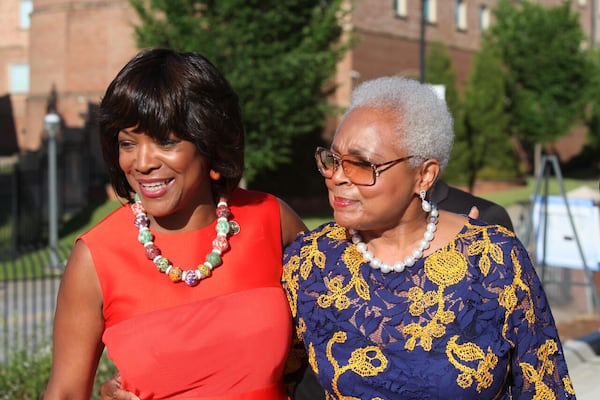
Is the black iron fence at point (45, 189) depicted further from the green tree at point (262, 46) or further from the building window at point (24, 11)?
the building window at point (24, 11)

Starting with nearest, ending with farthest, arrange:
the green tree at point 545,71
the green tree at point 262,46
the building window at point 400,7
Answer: the green tree at point 262,46
the building window at point 400,7
the green tree at point 545,71

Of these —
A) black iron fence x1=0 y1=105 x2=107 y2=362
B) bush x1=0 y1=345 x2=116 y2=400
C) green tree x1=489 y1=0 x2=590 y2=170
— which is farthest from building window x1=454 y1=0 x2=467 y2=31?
bush x1=0 y1=345 x2=116 y2=400

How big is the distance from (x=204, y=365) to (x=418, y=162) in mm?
892

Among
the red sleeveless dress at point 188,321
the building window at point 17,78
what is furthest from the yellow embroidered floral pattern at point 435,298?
the building window at point 17,78

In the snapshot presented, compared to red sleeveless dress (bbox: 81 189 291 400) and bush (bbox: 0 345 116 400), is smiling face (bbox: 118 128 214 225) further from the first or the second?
bush (bbox: 0 345 116 400)

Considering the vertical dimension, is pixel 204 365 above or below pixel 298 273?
below

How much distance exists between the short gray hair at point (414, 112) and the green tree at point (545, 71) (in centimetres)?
3312

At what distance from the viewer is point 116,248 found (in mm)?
2576

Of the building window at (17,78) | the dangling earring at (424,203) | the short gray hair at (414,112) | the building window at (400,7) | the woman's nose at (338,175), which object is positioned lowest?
the dangling earring at (424,203)

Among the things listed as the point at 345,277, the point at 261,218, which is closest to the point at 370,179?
the point at 345,277

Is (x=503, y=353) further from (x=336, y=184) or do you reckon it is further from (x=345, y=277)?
(x=336, y=184)

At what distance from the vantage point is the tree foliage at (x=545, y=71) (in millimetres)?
34219

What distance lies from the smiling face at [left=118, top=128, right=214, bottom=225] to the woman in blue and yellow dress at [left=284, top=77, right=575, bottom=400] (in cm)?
41

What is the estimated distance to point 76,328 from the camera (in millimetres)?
2490
